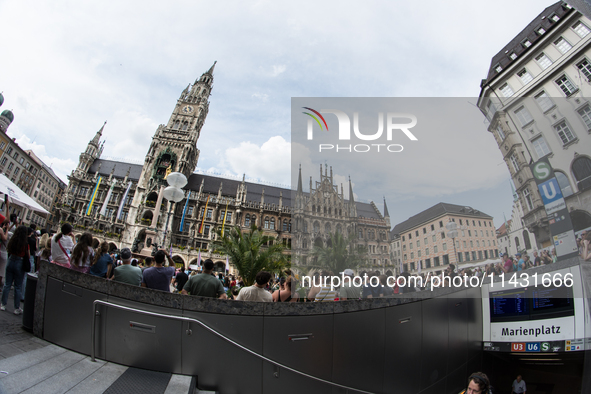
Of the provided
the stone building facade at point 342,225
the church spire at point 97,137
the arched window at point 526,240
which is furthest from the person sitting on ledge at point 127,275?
the church spire at point 97,137

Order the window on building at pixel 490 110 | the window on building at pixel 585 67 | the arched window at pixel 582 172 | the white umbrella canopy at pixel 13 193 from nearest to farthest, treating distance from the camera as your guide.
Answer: the arched window at pixel 582 172 → the window on building at pixel 585 67 → the window on building at pixel 490 110 → the white umbrella canopy at pixel 13 193

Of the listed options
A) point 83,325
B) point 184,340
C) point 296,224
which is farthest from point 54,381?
point 296,224

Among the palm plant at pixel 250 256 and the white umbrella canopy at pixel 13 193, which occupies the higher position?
the white umbrella canopy at pixel 13 193

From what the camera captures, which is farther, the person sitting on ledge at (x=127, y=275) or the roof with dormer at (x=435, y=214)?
the roof with dormer at (x=435, y=214)

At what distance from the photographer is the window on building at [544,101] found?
→ 598cm

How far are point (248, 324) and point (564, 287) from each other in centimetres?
701

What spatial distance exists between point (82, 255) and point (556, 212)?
9751 mm

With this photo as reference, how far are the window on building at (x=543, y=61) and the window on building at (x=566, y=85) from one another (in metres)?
1.15

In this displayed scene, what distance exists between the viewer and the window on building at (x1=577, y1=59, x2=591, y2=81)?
19.4ft

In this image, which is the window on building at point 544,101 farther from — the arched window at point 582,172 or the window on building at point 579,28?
the window on building at point 579,28

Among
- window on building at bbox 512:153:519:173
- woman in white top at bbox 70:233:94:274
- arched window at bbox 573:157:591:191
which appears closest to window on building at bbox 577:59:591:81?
window on building at bbox 512:153:519:173

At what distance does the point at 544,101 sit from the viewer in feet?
20.3

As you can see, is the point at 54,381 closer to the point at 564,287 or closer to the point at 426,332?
the point at 426,332

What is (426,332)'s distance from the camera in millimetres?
6785
